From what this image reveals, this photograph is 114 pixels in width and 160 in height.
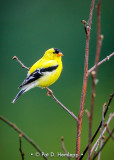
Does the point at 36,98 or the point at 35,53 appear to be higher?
the point at 35,53

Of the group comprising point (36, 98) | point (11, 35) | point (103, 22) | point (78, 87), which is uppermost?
point (11, 35)

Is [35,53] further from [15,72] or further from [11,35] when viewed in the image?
[15,72]

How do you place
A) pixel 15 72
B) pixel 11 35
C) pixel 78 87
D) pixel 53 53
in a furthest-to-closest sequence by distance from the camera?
pixel 11 35 → pixel 78 87 → pixel 15 72 → pixel 53 53

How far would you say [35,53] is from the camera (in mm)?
4152

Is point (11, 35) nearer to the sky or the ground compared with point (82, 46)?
nearer to the sky

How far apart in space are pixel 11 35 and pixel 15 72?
3.45 feet

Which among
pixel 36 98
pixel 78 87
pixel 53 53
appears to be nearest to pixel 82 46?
pixel 78 87

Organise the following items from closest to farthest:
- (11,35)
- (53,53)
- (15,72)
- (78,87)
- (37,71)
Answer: (37,71)
(53,53)
(15,72)
(78,87)
(11,35)

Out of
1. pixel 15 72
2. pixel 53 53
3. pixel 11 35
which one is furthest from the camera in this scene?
pixel 11 35

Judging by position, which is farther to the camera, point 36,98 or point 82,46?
point 82,46

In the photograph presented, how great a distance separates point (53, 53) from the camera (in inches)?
70.4

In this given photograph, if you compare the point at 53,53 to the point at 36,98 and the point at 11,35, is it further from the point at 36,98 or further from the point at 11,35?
the point at 11,35

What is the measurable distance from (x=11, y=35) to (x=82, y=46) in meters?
1.12

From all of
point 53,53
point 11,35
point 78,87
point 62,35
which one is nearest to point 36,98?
point 78,87
